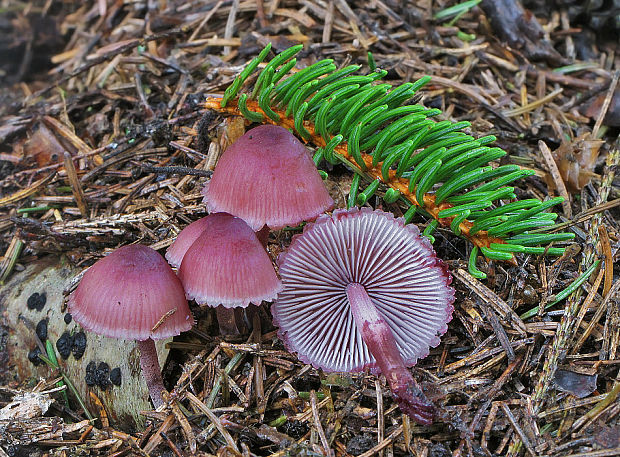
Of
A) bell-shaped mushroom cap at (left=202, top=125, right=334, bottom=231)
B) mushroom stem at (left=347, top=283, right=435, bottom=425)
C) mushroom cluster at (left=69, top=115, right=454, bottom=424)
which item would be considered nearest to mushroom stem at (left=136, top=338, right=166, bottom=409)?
mushroom cluster at (left=69, top=115, right=454, bottom=424)

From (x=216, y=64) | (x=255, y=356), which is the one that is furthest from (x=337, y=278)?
(x=216, y=64)

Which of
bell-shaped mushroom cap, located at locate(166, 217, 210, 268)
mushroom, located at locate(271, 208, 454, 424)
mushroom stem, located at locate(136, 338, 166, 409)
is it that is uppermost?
bell-shaped mushroom cap, located at locate(166, 217, 210, 268)

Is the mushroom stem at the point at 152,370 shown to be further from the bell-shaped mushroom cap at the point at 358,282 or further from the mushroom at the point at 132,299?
the bell-shaped mushroom cap at the point at 358,282

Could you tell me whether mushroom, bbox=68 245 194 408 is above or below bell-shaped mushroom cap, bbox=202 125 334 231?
below

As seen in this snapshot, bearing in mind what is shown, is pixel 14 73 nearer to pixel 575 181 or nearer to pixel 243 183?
pixel 243 183

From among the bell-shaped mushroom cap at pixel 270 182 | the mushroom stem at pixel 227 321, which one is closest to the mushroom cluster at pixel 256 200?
the bell-shaped mushroom cap at pixel 270 182

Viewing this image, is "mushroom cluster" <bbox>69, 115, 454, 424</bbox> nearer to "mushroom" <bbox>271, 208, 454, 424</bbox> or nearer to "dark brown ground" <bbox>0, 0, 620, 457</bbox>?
"mushroom" <bbox>271, 208, 454, 424</bbox>

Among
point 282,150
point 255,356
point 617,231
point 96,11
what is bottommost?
point 255,356
